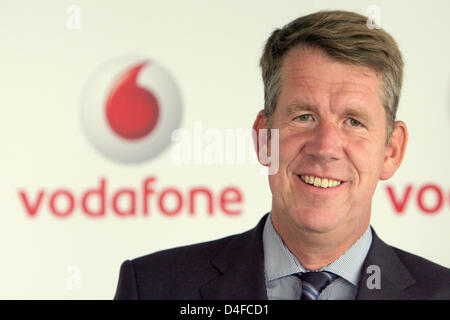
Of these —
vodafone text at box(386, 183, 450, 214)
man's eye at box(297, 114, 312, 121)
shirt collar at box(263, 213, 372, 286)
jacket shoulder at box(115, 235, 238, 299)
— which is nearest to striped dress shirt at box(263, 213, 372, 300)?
shirt collar at box(263, 213, 372, 286)

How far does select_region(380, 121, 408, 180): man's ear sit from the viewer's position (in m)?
1.23

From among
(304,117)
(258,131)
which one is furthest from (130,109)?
(304,117)

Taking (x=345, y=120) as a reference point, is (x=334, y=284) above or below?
below

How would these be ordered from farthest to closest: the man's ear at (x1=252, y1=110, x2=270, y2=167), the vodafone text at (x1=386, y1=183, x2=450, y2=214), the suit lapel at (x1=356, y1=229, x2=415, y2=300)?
the vodafone text at (x1=386, y1=183, x2=450, y2=214) < the man's ear at (x1=252, y1=110, x2=270, y2=167) < the suit lapel at (x1=356, y1=229, x2=415, y2=300)

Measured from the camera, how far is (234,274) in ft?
3.90

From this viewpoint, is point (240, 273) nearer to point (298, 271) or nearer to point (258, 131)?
point (298, 271)

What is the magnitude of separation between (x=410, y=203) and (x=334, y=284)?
77cm

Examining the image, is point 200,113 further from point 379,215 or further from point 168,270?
point 168,270

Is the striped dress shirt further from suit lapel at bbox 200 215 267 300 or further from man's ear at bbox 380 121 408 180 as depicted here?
man's ear at bbox 380 121 408 180

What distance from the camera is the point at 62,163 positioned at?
1918 mm

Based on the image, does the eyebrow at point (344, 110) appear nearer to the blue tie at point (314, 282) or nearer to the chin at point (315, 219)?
the chin at point (315, 219)

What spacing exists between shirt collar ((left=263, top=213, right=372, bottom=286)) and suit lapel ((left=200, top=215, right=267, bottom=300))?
18 millimetres

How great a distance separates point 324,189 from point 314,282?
17 centimetres

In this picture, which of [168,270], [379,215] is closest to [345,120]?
[168,270]
